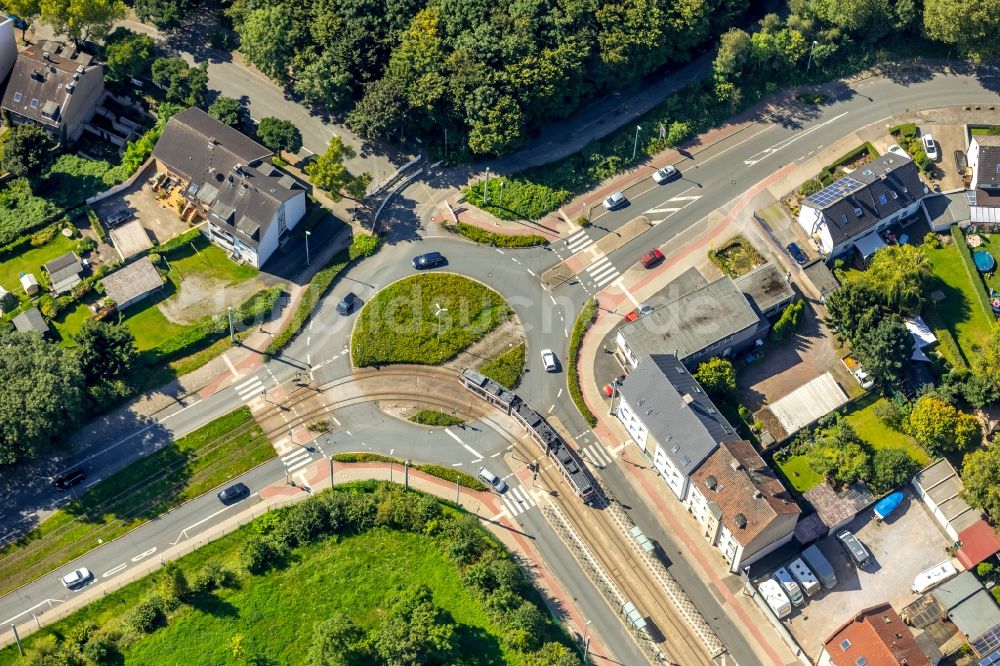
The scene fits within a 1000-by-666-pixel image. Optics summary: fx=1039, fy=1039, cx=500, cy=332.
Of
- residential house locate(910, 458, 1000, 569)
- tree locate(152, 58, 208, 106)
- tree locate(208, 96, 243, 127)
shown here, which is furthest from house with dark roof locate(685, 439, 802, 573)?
tree locate(152, 58, 208, 106)

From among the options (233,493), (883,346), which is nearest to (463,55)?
(233,493)

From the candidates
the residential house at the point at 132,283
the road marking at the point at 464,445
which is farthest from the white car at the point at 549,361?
the residential house at the point at 132,283

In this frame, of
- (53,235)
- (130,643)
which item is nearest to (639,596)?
(130,643)

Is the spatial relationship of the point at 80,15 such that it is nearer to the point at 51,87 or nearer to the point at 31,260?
the point at 51,87

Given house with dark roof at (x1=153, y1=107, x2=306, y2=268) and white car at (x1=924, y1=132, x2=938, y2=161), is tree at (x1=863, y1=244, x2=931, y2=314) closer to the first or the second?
white car at (x1=924, y1=132, x2=938, y2=161)

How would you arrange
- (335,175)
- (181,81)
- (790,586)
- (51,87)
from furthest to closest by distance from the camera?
(181,81)
(51,87)
(335,175)
(790,586)

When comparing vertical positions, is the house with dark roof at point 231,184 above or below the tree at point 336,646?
above

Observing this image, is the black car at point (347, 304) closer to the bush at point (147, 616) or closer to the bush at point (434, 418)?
the bush at point (434, 418)
